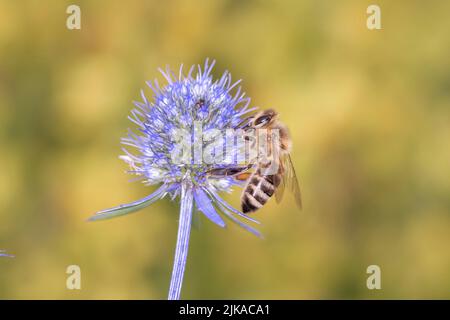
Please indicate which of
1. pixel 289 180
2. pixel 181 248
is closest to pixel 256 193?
pixel 289 180

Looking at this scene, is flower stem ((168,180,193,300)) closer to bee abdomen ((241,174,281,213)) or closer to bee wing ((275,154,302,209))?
bee abdomen ((241,174,281,213))

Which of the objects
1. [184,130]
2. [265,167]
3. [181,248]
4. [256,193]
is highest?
[184,130]

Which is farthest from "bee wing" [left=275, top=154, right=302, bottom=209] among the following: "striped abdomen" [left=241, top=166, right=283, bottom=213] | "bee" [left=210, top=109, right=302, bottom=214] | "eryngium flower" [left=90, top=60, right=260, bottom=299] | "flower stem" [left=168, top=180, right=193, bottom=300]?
"flower stem" [left=168, top=180, right=193, bottom=300]

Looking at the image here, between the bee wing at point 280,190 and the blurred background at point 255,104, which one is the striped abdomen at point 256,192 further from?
the blurred background at point 255,104

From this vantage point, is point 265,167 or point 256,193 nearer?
point 256,193

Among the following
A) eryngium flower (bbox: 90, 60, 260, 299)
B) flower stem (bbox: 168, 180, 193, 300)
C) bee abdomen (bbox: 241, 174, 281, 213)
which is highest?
eryngium flower (bbox: 90, 60, 260, 299)

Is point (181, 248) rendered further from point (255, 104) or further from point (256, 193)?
point (255, 104)

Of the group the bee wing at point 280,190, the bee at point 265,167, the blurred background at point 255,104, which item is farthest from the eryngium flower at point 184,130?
the blurred background at point 255,104
